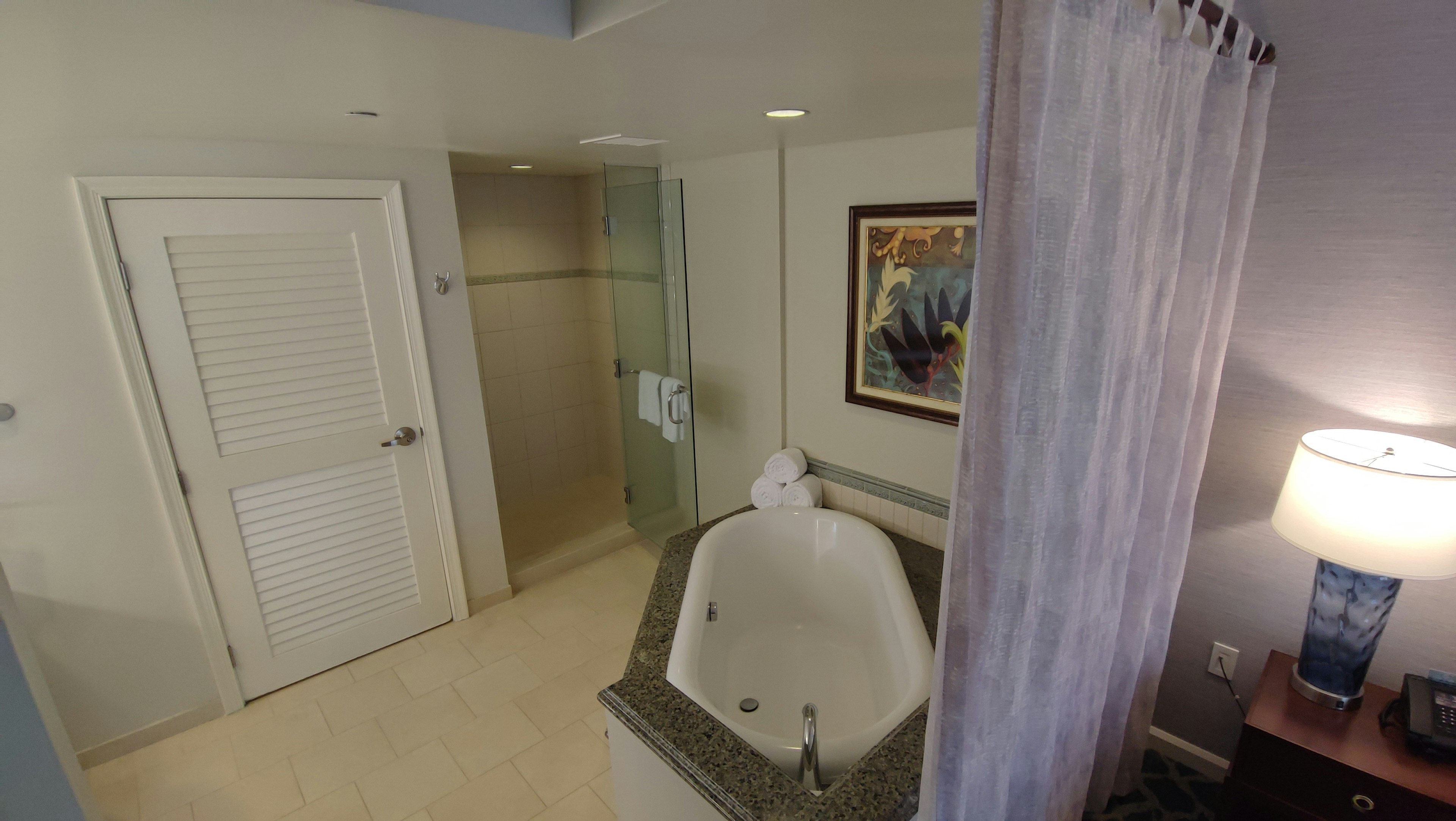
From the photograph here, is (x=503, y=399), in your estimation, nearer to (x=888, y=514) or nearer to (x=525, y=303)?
(x=525, y=303)

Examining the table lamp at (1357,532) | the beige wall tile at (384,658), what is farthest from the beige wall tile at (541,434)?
the table lamp at (1357,532)

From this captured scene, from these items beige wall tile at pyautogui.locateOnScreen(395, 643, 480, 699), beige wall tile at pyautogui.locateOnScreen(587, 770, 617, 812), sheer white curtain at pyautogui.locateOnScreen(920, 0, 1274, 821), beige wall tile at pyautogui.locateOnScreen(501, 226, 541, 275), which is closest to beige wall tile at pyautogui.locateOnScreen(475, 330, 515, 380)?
beige wall tile at pyautogui.locateOnScreen(501, 226, 541, 275)

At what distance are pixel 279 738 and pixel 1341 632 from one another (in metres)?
3.44

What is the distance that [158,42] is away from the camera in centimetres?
104

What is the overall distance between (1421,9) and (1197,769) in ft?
6.94

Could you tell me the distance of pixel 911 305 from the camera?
7.82ft

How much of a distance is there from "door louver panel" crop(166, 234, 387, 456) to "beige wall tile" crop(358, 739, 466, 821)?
1317 mm

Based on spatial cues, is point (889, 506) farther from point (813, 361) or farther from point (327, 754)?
point (327, 754)

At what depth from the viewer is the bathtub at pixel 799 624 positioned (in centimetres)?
224

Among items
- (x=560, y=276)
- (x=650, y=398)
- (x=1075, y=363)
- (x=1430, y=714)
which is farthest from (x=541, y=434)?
(x=1430, y=714)

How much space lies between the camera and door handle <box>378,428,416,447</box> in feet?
9.21

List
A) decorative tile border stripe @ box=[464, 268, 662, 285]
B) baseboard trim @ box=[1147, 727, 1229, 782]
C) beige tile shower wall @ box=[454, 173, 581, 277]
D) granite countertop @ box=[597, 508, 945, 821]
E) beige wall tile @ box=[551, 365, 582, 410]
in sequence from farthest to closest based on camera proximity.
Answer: beige wall tile @ box=[551, 365, 582, 410] < beige tile shower wall @ box=[454, 173, 581, 277] < decorative tile border stripe @ box=[464, 268, 662, 285] < baseboard trim @ box=[1147, 727, 1229, 782] < granite countertop @ box=[597, 508, 945, 821]

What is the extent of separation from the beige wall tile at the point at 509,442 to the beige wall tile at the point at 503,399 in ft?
0.13

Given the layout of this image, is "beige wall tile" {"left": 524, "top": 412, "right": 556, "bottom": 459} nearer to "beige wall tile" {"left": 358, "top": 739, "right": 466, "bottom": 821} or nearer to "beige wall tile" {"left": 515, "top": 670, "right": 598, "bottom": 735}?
"beige wall tile" {"left": 515, "top": 670, "right": 598, "bottom": 735}
